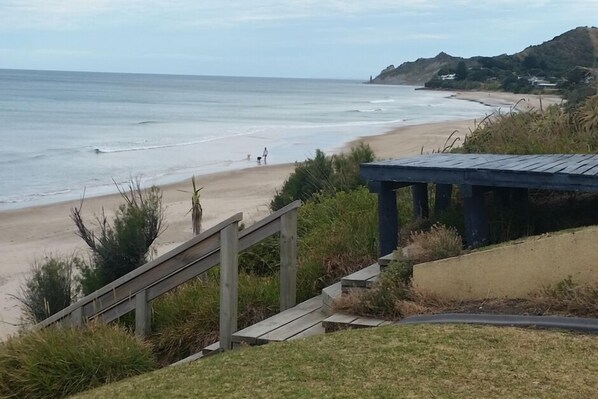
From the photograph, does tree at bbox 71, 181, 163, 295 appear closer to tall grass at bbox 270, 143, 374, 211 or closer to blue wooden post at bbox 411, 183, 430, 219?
tall grass at bbox 270, 143, 374, 211

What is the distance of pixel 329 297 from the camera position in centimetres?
689

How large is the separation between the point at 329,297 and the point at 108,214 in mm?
14143

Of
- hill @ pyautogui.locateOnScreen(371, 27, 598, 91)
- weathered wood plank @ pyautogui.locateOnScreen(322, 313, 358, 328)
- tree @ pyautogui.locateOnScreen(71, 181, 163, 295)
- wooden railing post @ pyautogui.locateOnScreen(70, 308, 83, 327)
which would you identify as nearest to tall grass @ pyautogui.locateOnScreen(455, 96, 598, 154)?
weathered wood plank @ pyautogui.locateOnScreen(322, 313, 358, 328)

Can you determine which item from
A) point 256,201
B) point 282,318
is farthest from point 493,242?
point 256,201

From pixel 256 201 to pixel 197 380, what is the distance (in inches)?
658

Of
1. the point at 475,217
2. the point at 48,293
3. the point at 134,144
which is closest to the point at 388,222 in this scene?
the point at 475,217

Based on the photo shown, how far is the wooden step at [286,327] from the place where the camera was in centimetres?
625

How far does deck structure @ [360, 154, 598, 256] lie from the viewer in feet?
20.9

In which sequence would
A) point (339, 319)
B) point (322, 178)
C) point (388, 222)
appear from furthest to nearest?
point (322, 178) < point (388, 222) < point (339, 319)

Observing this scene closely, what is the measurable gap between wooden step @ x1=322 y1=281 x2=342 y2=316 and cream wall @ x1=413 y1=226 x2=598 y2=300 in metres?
0.81

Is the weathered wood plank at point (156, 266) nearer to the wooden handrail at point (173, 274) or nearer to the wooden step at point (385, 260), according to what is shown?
the wooden handrail at point (173, 274)

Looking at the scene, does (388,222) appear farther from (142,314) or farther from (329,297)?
(142,314)

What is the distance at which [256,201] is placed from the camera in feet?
71.0

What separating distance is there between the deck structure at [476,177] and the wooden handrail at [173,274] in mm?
865
